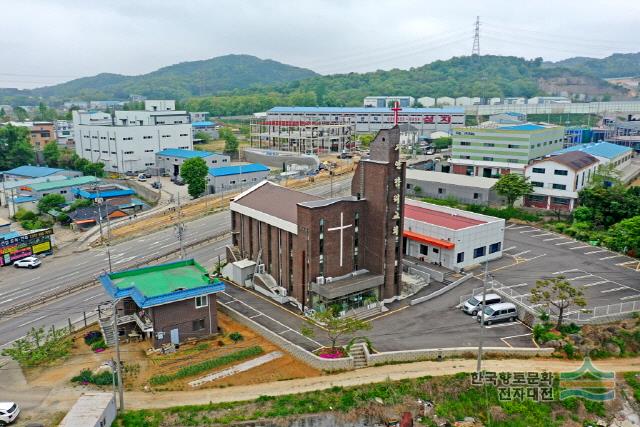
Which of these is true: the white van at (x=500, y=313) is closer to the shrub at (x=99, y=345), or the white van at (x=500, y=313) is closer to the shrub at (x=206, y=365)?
the shrub at (x=206, y=365)

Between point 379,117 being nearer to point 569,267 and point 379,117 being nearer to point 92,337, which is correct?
point 569,267

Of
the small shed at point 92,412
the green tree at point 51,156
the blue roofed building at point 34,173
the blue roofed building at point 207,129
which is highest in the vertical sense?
the blue roofed building at point 207,129

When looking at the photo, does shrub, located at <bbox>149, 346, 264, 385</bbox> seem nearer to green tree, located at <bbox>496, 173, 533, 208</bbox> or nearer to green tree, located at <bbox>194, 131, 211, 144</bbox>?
green tree, located at <bbox>496, 173, 533, 208</bbox>

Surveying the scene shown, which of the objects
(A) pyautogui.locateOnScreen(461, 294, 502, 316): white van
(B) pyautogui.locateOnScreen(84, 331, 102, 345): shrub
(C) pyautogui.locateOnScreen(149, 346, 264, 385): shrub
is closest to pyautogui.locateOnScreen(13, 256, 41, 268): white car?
(B) pyautogui.locateOnScreen(84, 331, 102, 345): shrub

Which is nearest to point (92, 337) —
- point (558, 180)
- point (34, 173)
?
point (558, 180)

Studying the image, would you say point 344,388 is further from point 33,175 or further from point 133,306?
point 33,175

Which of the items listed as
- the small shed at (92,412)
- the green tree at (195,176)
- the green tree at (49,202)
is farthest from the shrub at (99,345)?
the green tree at (195,176)
